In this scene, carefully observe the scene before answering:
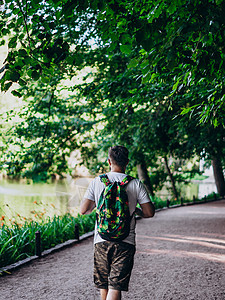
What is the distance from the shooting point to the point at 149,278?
16.3 ft

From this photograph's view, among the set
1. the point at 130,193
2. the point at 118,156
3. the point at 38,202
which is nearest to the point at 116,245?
the point at 130,193

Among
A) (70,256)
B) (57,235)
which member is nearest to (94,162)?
(57,235)

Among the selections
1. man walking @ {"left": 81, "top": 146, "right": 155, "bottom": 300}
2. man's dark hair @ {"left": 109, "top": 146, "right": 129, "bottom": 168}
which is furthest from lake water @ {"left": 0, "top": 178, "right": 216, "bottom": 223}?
man's dark hair @ {"left": 109, "top": 146, "right": 129, "bottom": 168}

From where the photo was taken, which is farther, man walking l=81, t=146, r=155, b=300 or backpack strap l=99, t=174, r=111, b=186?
backpack strap l=99, t=174, r=111, b=186

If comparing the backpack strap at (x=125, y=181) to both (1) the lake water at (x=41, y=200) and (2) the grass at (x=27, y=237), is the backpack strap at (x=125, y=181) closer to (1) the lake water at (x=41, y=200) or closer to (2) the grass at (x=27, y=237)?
(2) the grass at (x=27, y=237)

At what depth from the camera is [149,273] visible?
521cm

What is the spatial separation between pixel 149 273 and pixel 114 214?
291 centimetres

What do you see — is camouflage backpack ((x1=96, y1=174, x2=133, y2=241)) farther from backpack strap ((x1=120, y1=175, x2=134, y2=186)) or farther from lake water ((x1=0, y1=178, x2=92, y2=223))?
lake water ((x1=0, y1=178, x2=92, y2=223))

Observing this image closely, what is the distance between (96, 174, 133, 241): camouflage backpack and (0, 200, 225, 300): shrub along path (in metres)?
1.85

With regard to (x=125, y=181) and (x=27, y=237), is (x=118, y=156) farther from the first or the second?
(x=27, y=237)

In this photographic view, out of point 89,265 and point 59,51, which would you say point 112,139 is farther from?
point 59,51

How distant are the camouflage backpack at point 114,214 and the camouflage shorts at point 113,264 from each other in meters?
0.11

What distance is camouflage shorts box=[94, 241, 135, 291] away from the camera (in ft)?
9.16

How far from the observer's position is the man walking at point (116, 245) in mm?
2801
